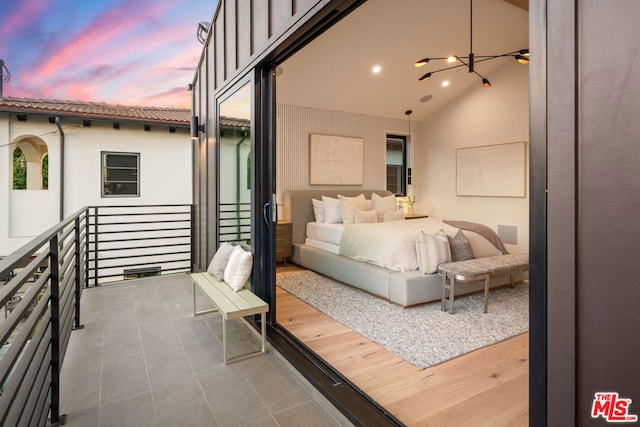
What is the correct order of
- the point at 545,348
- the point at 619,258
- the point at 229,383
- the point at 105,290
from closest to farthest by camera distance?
1. the point at 619,258
2. the point at 545,348
3. the point at 229,383
4. the point at 105,290

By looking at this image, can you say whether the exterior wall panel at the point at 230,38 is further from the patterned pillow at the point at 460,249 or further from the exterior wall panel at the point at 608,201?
the exterior wall panel at the point at 608,201

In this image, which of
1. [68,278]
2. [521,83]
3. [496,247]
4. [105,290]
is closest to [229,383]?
[68,278]

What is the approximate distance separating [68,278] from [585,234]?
3.08 meters

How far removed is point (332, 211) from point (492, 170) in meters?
3.15

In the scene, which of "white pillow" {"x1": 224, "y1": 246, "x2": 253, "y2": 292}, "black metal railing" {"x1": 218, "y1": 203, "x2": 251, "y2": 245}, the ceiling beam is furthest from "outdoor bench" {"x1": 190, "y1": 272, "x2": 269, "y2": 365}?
the ceiling beam

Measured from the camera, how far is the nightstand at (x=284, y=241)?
568 centimetres

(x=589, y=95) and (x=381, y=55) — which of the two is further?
(x=381, y=55)

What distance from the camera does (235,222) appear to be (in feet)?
11.9

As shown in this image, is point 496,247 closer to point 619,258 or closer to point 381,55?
point 381,55

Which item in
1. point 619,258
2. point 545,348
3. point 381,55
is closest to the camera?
point 619,258

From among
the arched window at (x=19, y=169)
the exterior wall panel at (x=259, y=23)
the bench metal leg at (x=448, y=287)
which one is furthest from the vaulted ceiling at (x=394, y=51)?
the arched window at (x=19, y=169)

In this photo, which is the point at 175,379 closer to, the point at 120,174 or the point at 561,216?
the point at 561,216

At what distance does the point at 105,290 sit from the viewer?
14.0 feet

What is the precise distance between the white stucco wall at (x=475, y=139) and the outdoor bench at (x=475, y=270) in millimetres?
2685
